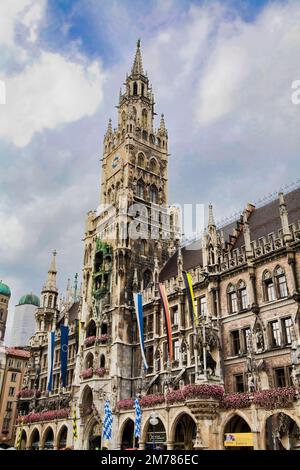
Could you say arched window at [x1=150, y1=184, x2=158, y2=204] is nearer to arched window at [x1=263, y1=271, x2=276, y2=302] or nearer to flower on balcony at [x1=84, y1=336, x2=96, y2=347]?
flower on balcony at [x1=84, y1=336, x2=96, y2=347]

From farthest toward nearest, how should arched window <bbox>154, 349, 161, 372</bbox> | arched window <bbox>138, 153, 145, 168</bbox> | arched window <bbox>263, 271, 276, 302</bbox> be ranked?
arched window <bbox>138, 153, 145, 168</bbox> → arched window <bbox>154, 349, 161, 372</bbox> → arched window <bbox>263, 271, 276, 302</bbox>

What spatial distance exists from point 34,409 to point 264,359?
3707 centimetres

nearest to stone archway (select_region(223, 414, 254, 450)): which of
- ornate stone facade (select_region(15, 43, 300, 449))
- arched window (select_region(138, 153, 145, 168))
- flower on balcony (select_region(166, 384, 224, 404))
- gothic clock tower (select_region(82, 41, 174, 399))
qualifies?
ornate stone facade (select_region(15, 43, 300, 449))

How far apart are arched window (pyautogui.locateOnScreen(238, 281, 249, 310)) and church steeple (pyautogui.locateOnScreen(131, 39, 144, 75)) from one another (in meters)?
42.5

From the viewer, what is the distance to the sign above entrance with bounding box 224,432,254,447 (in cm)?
2598

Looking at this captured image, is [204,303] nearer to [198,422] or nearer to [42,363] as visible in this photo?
[198,422]

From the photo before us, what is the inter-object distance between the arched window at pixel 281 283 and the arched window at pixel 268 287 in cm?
46

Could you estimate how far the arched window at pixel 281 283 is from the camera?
3019 centimetres

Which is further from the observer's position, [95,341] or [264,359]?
[95,341]

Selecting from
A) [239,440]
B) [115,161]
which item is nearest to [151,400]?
[239,440]

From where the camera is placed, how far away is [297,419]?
24.0 m

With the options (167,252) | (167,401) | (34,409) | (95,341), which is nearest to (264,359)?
(167,401)

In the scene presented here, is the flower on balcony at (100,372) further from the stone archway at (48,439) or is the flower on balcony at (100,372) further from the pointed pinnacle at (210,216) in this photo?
the pointed pinnacle at (210,216)

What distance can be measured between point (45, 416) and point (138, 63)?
172 feet
